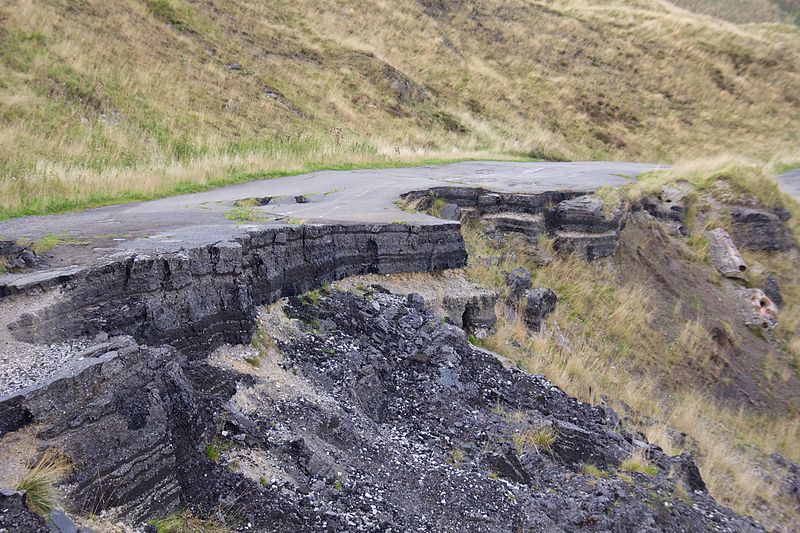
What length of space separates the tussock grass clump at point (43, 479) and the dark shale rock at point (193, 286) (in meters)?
1.06

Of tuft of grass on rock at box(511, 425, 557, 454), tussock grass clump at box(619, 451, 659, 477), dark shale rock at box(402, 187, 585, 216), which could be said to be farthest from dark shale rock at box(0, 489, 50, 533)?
dark shale rock at box(402, 187, 585, 216)

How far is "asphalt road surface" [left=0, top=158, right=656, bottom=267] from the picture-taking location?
593cm

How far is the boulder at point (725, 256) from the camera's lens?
13.3m

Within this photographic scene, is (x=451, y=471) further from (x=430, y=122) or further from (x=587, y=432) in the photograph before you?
(x=430, y=122)

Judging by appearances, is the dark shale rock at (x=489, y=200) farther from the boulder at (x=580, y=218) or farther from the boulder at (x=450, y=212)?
the boulder at (x=450, y=212)

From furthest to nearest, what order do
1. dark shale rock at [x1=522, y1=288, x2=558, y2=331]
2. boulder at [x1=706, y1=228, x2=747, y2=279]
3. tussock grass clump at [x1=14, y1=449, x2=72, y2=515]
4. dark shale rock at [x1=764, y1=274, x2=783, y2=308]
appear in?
1. boulder at [x1=706, y1=228, x2=747, y2=279]
2. dark shale rock at [x1=764, y1=274, x2=783, y2=308]
3. dark shale rock at [x1=522, y1=288, x2=558, y2=331]
4. tussock grass clump at [x1=14, y1=449, x2=72, y2=515]

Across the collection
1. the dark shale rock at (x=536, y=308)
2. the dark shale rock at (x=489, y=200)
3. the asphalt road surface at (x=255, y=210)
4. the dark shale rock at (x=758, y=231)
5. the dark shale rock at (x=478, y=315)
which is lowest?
the dark shale rock at (x=758, y=231)

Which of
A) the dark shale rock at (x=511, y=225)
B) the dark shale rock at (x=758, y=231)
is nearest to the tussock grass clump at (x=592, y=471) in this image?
the dark shale rock at (x=511, y=225)

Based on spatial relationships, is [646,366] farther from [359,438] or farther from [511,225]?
[359,438]

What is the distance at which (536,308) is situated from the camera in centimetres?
886

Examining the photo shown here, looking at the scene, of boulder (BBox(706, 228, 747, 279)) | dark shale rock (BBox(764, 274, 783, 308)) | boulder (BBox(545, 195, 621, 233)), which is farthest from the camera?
boulder (BBox(706, 228, 747, 279))

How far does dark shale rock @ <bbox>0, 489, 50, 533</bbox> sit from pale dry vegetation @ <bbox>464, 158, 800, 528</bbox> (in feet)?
17.0

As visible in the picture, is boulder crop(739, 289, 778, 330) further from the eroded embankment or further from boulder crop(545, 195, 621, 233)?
the eroded embankment

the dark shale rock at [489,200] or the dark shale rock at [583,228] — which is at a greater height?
the dark shale rock at [489,200]
